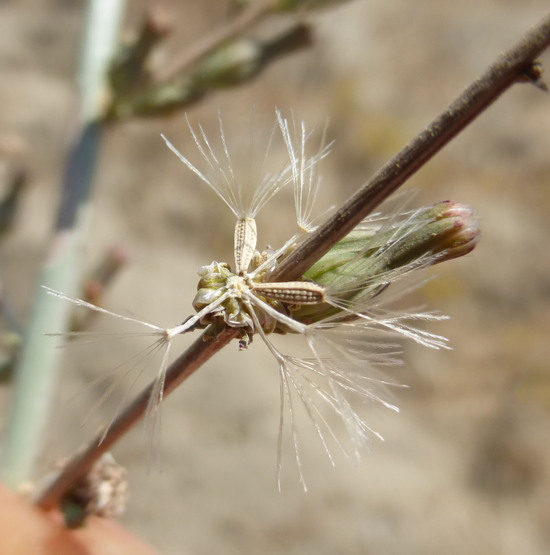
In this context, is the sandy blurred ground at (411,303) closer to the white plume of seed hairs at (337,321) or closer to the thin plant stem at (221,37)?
the thin plant stem at (221,37)

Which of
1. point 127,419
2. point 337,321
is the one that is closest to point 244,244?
point 337,321

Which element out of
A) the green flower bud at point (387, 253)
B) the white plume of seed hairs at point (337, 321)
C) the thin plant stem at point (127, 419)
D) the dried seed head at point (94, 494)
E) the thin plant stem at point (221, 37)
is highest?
the thin plant stem at point (221, 37)

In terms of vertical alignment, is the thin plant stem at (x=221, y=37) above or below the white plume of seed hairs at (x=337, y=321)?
above

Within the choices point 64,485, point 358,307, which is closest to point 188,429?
point 64,485

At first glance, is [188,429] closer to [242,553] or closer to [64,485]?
[242,553]

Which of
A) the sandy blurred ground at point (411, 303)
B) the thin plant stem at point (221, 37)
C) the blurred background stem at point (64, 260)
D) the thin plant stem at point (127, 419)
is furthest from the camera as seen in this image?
the sandy blurred ground at point (411, 303)

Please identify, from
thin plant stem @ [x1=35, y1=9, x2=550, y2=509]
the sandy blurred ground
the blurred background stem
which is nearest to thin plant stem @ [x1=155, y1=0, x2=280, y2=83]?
the blurred background stem

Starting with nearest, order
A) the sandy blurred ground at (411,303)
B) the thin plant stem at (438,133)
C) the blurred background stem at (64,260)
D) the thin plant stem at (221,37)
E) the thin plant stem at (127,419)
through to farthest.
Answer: the thin plant stem at (438,133), the thin plant stem at (127,419), the blurred background stem at (64,260), the thin plant stem at (221,37), the sandy blurred ground at (411,303)

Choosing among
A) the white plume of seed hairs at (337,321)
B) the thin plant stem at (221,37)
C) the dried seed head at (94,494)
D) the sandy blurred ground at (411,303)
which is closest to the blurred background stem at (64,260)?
the thin plant stem at (221,37)
